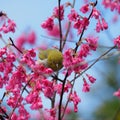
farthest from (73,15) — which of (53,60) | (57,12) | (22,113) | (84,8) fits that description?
(22,113)

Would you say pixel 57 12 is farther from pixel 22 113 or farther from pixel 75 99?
pixel 22 113

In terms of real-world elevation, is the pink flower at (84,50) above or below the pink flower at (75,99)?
above

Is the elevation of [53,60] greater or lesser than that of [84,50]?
greater

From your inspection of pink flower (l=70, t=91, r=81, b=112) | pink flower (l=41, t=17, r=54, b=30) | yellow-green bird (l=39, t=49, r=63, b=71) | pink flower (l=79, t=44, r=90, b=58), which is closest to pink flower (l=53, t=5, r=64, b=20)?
pink flower (l=41, t=17, r=54, b=30)

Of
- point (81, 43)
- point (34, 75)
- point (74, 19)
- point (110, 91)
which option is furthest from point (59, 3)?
point (110, 91)

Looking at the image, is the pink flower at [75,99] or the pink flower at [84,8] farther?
the pink flower at [84,8]

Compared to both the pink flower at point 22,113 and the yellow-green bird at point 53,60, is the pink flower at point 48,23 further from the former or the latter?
the pink flower at point 22,113

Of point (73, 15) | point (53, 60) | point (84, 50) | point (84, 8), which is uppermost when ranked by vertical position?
point (84, 8)

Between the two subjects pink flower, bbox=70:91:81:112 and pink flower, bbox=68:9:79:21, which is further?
pink flower, bbox=68:9:79:21

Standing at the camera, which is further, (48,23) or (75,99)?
(48,23)

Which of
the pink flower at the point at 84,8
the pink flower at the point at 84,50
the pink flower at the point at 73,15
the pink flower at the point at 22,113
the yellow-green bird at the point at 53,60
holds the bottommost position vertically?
the pink flower at the point at 22,113

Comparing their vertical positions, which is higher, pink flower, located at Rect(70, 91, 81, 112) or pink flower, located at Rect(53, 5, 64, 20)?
pink flower, located at Rect(53, 5, 64, 20)

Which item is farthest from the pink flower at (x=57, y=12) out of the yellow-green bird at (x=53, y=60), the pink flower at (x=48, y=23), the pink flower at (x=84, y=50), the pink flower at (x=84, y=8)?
the pink flower at (x=84, y=50)

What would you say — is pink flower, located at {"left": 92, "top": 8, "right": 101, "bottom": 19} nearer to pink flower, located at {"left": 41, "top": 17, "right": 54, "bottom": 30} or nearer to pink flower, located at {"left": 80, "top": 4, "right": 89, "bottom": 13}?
pink flower, located at {"left": 80, "top": 4, "right": 89, "bottom": 13}
